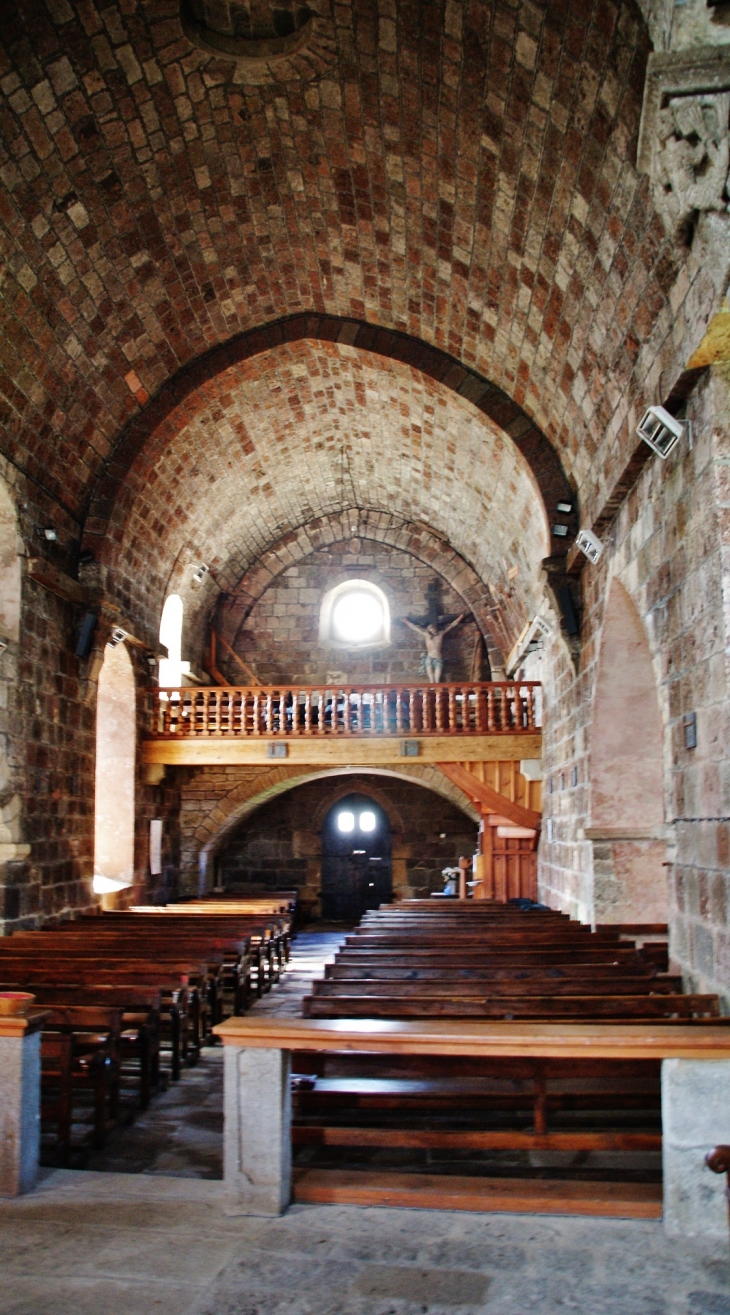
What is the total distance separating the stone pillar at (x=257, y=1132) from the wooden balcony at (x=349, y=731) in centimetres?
954

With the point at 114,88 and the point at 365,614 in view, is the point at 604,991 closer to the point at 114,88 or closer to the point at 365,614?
the point at 114,88

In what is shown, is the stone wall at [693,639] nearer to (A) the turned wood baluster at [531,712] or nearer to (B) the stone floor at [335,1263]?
(B) the stone floor at [335,1263]

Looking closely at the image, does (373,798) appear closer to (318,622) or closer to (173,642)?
(318,622)

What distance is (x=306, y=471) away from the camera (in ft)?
52.0

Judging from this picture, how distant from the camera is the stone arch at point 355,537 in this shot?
684 inches

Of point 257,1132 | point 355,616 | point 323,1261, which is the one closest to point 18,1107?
point 257,1132

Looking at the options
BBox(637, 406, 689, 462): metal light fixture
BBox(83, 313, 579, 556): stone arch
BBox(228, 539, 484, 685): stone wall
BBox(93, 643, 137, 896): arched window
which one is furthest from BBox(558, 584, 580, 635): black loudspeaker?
BBox(228, 539, 484, 685): stone wall

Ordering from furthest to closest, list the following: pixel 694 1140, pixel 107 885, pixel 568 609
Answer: pixel 107 885
pixel 568 609
pixel 694 1140

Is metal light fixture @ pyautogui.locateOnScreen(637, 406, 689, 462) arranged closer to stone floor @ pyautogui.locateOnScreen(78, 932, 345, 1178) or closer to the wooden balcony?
stone floor @ pyautogui.locateOnScreen(78, 932, 345, 1178)

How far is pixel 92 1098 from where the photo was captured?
585 cm

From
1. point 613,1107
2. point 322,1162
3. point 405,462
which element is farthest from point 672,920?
point 405,462

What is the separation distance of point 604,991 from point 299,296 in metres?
8.79

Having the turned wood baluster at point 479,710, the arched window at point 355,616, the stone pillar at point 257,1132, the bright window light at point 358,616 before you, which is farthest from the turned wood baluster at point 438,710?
the stone pillar at point 257,1132

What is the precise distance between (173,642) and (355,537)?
4.36 m
